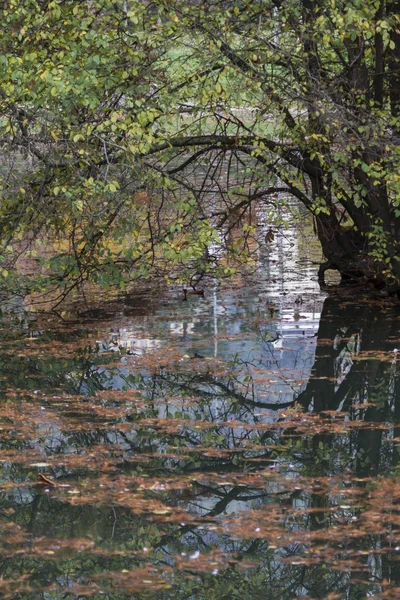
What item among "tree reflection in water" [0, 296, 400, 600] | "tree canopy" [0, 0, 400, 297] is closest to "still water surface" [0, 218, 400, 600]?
"tree reflection in water" [0, 296, 400, 600]

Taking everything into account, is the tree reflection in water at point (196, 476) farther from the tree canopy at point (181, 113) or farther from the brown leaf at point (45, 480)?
the tree canopy at point (181, 113)

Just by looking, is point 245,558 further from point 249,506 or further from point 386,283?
point 386,283

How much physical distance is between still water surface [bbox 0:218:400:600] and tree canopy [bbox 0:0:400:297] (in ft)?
3.07

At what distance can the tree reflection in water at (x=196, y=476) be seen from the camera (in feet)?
20.0

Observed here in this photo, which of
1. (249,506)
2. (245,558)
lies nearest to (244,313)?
(249,506)

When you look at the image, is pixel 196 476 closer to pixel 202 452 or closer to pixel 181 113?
pixel 202 452

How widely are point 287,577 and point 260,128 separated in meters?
7.04

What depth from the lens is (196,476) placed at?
→ 7.80 m

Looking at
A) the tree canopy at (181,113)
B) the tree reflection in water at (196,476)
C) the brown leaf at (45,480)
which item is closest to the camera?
the tree reflection in water at (196,476)

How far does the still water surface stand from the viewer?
6148 mm

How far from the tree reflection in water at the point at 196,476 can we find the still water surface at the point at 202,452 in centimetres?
2

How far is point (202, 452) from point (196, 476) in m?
0.50

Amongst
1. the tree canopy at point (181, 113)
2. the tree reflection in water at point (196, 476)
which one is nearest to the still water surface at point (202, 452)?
the tree reflection in water at point (196, 476)

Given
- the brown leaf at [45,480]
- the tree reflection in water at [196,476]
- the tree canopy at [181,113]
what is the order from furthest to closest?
the tree canopy at [181,113] < the brown leaf at [45,480] < the tree reflection in water at [196,476]
